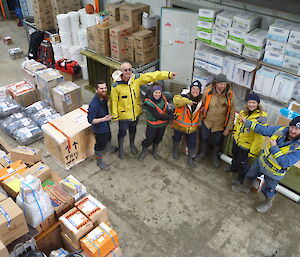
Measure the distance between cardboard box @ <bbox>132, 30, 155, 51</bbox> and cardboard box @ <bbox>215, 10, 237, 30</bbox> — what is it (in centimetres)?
172

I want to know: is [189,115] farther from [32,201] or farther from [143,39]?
[32,201]

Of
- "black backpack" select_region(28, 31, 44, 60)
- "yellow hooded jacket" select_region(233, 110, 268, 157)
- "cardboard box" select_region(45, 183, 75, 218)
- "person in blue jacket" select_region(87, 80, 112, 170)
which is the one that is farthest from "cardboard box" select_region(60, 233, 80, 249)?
"black backpack" select_region(28, 31, 44, 60)

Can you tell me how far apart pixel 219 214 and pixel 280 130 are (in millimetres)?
1490

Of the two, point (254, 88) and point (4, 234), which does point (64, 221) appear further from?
point (254, 88)

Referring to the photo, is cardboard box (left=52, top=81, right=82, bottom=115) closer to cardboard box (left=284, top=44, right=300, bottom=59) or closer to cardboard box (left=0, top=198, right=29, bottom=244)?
cardboard box (left=0, top=198, right=29, bottom=244)

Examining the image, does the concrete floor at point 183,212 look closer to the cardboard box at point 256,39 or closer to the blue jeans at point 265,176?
the blue jeans at point 265,176

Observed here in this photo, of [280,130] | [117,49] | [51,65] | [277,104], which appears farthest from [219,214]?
[51,65]

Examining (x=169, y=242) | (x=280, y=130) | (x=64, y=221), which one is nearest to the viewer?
(x=64, y=221)

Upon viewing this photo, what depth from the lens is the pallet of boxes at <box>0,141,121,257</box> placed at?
111 inches

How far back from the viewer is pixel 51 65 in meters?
8.12

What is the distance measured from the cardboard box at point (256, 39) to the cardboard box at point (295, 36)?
15.3 inches

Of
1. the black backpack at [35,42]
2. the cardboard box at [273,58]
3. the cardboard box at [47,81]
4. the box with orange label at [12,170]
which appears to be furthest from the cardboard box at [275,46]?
the black backpack at [35,42]

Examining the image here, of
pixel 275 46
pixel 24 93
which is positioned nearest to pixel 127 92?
pixel 275 46

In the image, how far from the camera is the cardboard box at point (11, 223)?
→ 270 cm
